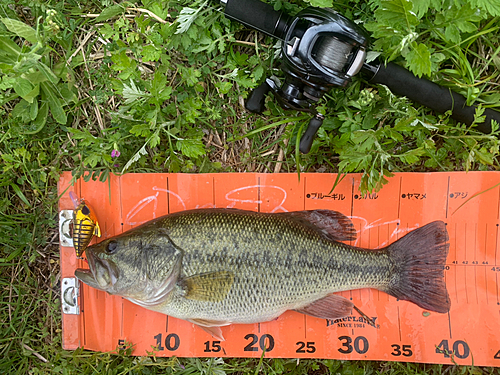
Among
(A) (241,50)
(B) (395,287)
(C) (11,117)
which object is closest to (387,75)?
(A) (241,50)

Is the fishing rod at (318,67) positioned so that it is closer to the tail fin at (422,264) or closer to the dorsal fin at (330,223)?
the dorsal fin at (330,223)

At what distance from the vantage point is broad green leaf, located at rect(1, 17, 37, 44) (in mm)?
2467

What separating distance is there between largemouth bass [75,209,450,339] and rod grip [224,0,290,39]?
1337 mm

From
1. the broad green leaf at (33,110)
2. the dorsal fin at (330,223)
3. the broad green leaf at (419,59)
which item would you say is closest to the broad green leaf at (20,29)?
the broad green leaf at (33,110)

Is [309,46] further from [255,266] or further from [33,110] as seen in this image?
[33,110]

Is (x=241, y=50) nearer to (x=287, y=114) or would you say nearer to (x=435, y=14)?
(x=287, y=114)

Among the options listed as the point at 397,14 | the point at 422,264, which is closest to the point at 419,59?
the point at 397,14

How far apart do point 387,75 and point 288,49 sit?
2.57 feet

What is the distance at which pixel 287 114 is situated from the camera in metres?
2.59

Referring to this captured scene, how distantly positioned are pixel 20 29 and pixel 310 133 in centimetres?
245

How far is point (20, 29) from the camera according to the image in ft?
8.19

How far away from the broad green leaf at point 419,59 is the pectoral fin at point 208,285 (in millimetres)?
1904

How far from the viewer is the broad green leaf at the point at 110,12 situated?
2.54 m

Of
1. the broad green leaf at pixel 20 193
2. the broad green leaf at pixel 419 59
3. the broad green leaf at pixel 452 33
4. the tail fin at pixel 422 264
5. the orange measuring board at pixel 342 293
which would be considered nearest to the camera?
the broad green leaf at pixel 419 59
